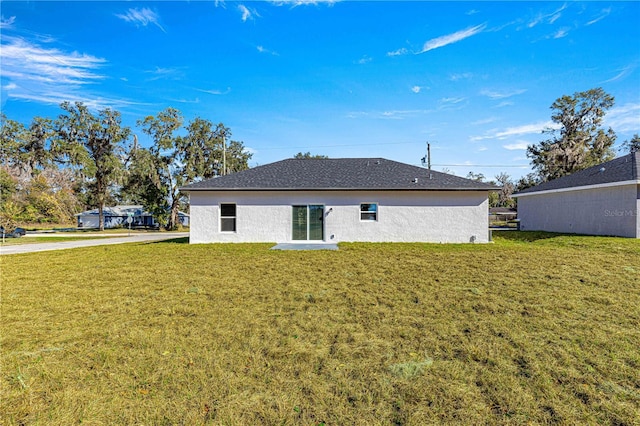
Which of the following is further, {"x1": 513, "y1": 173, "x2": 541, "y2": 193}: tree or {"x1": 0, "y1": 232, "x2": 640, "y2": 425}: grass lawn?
{"x1": 513, "y1": 173, "x2": 541, "y2": 193}: tree

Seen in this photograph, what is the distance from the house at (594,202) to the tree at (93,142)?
125 ft

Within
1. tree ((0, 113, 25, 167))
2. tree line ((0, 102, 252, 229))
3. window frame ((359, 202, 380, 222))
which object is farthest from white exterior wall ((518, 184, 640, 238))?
tree ((0, 113, 25, 167))

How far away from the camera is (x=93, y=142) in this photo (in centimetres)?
3044

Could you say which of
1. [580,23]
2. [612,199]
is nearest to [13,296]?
[580,23]

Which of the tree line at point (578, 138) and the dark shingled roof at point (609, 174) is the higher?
the tree line at point (578, 138)

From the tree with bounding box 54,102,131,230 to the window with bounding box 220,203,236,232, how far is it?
23.4 metres

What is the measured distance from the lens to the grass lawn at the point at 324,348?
2.58 m

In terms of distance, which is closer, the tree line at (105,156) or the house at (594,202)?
the house at (594,202)

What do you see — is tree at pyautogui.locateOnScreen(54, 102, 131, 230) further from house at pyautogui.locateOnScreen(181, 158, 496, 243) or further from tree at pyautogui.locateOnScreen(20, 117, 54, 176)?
house at pyautogui.locateOnScreen(181, 158, 496, 243)

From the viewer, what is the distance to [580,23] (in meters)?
11.5

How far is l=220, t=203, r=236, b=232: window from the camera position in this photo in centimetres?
1429

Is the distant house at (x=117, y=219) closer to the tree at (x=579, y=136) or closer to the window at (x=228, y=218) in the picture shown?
the window at (x=228, y=218)

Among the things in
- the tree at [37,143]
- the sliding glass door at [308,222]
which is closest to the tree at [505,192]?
the sliding glass door at [308,222]

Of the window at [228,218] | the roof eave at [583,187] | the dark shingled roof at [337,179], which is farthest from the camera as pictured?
the window at [228,218]
